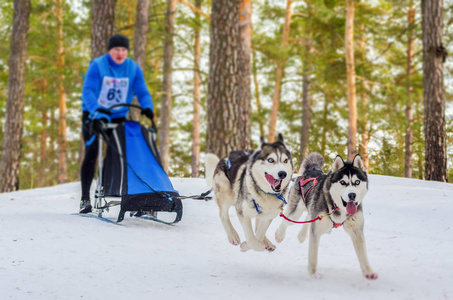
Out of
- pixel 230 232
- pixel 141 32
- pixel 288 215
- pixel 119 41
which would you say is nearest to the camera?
pixel 230 232

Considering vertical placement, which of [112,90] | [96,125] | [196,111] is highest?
[196,111]

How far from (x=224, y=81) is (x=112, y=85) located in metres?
2.25

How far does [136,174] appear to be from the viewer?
15.8 feet

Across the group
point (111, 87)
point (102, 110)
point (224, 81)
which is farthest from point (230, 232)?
point (224, 81)

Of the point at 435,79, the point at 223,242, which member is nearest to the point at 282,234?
the point at 223,242

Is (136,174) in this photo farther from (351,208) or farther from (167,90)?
(167,90)

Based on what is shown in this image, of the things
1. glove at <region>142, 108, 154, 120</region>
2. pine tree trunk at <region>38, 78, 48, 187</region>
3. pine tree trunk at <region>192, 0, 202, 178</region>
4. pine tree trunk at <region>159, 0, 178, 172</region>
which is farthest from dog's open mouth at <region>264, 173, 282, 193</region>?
pine tree trunk at <region>38, 78, 48, 187</region>

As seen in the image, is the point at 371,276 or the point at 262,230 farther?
the point at 262,230

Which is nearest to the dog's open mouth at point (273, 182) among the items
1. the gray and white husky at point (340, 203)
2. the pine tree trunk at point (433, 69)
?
the gray and white husky at point (340, 203)

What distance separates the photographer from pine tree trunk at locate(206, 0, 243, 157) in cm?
705

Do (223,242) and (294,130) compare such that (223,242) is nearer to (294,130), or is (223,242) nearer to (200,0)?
(200,0)

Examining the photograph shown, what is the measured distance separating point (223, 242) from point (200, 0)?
54.8 ft

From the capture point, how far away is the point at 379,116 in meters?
18.1

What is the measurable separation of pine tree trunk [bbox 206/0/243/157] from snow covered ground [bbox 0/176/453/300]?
1606 millimetres
